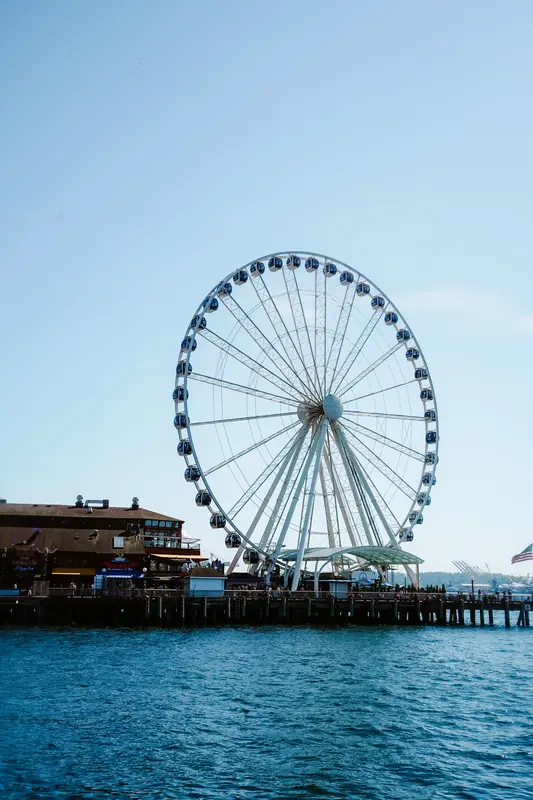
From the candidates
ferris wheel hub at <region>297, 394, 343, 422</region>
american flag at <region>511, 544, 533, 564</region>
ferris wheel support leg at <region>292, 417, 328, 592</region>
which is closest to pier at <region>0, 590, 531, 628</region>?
ferris wheel support leg at <region>292, 417, 328, 592</region>

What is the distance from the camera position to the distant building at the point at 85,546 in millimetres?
68188

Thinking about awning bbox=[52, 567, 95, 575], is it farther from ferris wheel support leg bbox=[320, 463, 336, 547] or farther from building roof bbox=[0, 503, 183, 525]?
ferris wheel support leg bbox=[320, 463, 336, 547]

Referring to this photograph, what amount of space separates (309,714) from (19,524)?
171 feet

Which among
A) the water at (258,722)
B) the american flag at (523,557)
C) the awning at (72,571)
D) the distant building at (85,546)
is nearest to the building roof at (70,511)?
the distant building at (85,546)

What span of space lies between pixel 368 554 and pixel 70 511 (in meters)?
29.4

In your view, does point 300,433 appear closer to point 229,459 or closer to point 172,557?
point 229,459

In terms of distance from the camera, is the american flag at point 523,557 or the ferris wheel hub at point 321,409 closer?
the ferris wheel hub at point 321,409

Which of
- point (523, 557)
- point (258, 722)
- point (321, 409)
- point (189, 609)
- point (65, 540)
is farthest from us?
point (523, 557)

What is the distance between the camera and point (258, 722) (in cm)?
2805

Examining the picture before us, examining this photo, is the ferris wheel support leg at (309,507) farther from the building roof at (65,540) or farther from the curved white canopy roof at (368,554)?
the building roof at (65,540)

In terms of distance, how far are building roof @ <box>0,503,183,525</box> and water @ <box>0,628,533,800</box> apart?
29016mm

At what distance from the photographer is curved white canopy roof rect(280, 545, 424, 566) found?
67312mm

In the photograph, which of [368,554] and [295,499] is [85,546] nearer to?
[295,499]

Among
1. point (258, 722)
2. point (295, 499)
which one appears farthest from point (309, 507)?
point (258, 722)
